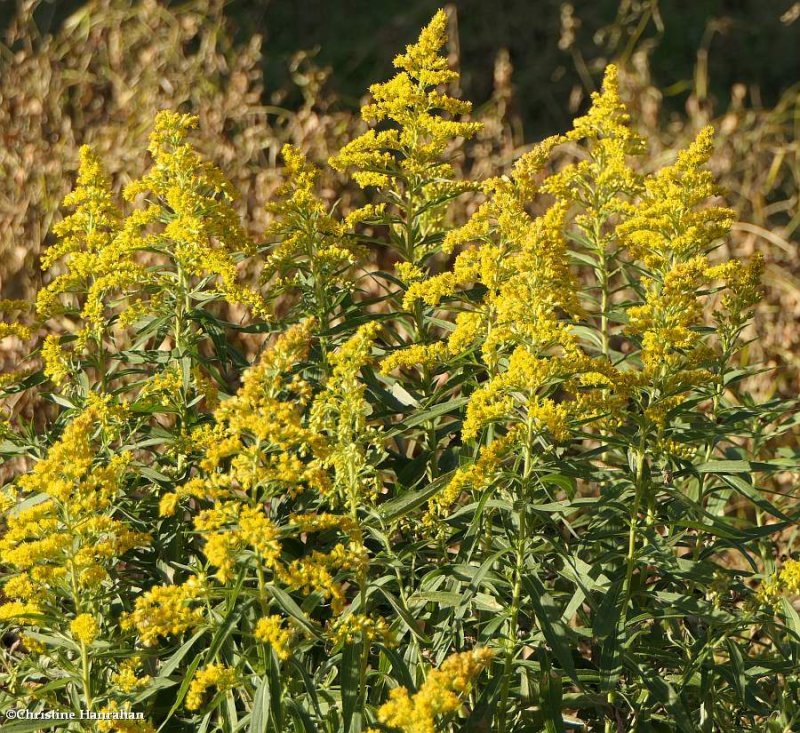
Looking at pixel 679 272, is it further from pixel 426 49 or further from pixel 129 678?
pixel 129 678

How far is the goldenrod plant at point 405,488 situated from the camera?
2.82m

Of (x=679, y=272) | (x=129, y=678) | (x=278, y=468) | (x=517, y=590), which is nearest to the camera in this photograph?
(x=278, y=468)

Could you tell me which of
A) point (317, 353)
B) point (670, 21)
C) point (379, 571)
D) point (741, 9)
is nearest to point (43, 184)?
point (317, 353)

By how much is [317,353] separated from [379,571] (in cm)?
80

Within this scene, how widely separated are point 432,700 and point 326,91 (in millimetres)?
7700

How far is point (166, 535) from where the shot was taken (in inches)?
138

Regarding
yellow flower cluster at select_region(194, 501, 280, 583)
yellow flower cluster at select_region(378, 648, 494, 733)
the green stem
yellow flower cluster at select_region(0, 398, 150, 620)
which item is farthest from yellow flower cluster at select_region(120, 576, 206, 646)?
the green stem

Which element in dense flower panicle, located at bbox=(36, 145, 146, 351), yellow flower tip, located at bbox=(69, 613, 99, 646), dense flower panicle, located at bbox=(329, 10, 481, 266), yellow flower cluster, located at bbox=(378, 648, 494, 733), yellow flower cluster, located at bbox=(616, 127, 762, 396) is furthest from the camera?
dense flower panicle, located at bbox=(329, 10, 481, 266)

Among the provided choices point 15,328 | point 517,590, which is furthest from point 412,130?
point 517,590

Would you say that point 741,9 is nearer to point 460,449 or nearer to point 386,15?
point 386,15

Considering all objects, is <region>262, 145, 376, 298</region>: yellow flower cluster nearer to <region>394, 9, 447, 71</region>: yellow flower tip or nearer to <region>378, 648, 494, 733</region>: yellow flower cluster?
<region>394, 9, 447, 71</region>: yellow flower tip

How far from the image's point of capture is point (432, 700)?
7.66ft

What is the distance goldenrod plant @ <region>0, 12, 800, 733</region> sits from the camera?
2.82m

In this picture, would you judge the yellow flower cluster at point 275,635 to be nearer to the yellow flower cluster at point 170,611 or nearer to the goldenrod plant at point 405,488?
the goldenrod plant at point 405,488
